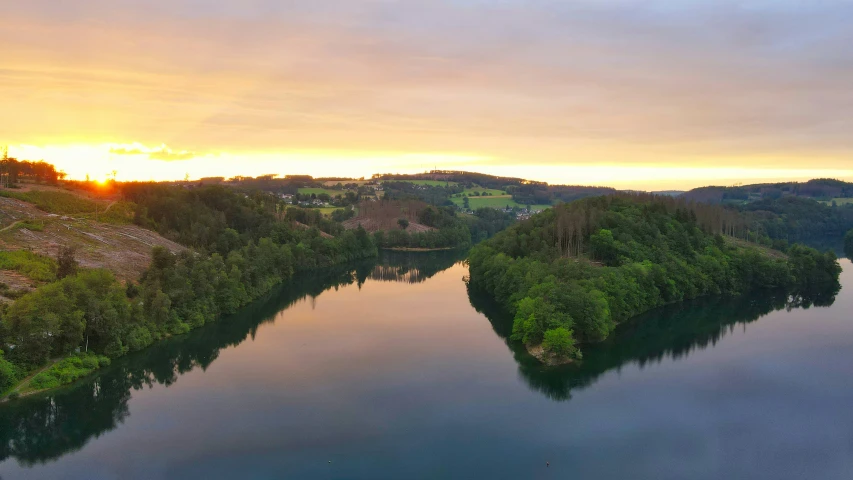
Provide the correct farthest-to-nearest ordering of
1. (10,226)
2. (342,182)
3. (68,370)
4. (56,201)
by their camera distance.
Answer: (342,182) → (56,201) → (10,226) → (68,370)

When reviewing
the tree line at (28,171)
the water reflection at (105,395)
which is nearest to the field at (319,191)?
the tree line at (28,171)

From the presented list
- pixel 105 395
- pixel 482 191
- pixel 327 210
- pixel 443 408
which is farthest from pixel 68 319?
pixel 482 191

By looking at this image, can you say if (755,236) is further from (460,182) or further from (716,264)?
(460,182)

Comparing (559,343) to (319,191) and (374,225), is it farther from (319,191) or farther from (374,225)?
(319,191)

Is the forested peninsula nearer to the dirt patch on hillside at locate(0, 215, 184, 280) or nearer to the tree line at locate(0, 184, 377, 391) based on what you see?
the tree line at locate(0, 184, 377, 391)

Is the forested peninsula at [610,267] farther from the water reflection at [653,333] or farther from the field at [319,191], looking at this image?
the field at [319,191]

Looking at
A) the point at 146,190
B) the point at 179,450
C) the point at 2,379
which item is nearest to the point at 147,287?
the point at 2,379

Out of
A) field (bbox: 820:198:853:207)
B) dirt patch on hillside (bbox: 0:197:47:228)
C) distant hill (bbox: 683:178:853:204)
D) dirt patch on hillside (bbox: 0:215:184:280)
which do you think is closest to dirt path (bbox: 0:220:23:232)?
dirt patch on hillside (bbox: 0:197:47:228)
